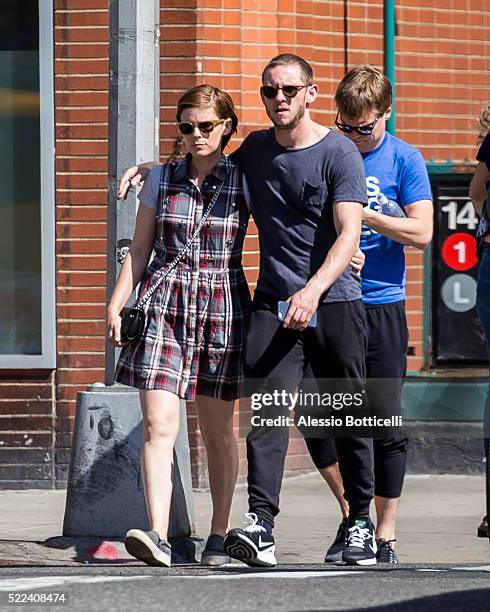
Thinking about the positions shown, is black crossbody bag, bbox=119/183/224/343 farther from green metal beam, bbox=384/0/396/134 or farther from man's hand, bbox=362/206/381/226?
green metal beam, bbox=384/0/396/134

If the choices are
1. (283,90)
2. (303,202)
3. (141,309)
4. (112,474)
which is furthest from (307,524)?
(283,90)

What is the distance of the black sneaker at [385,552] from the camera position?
6148 millimetres

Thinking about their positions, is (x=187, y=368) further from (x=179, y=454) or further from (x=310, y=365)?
(x=179, y=454)

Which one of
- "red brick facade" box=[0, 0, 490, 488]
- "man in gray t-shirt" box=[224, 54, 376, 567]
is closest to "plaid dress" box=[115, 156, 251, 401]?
"man in gray t-shirt" box=[224, 54, 376, 567]

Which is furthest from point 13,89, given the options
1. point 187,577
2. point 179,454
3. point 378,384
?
point 187,577

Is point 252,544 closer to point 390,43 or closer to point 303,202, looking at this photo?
point 303,202

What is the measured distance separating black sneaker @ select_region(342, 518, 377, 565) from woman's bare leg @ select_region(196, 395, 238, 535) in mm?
526

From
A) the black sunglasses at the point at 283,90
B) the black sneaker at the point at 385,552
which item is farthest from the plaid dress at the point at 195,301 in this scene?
the black sneaker at the point at 385,552

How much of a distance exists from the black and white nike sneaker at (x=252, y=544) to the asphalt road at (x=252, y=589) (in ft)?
0.16

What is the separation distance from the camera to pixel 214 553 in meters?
5.98

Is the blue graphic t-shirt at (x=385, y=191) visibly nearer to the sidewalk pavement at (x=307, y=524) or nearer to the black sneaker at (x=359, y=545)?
the black sneaker at (x=359, y=545)

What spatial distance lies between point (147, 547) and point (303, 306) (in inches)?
40.7

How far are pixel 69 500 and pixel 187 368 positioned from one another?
118 centimetres

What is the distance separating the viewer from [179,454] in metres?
6.69
